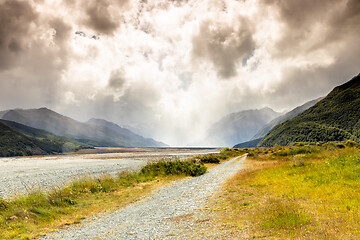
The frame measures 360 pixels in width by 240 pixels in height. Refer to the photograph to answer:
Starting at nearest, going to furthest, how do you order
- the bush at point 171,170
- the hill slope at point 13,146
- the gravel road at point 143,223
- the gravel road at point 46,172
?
the gravel road at point 143,223
the gravel road at point 46,172
the bush at point 171,170
the hill slope at point 13,146

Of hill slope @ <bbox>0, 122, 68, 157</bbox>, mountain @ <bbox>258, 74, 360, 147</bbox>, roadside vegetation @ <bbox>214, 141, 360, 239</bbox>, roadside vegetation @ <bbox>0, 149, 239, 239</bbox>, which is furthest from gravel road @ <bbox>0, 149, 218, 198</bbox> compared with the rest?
mountain @ <bbox>258, 74, 360, 147</bbox>

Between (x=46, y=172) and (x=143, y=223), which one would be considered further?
(x=46, y=172)

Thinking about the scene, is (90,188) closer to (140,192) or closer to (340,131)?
(140,192)

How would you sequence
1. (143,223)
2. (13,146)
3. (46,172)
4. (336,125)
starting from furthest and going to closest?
(13,146), (336,125), (46,172), (143,223)

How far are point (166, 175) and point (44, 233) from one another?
20830 mm

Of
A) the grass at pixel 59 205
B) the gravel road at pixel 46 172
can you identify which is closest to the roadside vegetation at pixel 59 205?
the grass at pixel 59 205

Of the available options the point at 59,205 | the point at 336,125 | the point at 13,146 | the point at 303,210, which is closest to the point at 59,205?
the point at 59,205

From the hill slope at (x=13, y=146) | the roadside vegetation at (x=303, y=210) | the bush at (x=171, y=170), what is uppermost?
the hill slope at (x=13, y=146)

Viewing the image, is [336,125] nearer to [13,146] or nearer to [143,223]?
[143,223]

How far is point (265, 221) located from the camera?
7.96 meters

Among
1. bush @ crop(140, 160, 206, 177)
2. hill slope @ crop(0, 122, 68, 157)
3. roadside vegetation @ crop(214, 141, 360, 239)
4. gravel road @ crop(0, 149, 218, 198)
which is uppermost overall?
hill slope @ crop(0, 122, 68, 157)

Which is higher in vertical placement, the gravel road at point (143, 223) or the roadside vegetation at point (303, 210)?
the roadside vegetation at point (303, 210)

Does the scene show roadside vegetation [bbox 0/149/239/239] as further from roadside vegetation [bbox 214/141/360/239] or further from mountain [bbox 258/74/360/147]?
mountain [bbox 258/74/360/147]

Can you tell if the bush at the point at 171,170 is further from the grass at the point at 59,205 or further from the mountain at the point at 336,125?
the mountain at the point at 336,125
